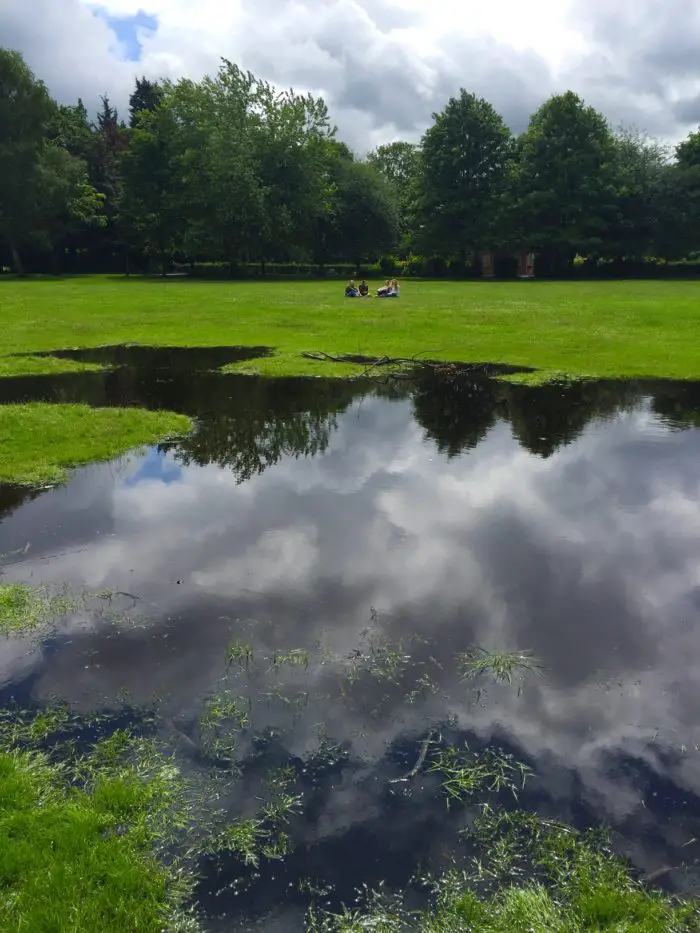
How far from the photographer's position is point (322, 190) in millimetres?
71938

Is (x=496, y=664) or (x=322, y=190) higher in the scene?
(x=322, y=190)

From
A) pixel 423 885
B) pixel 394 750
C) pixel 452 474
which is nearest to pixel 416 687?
pixel 394 750

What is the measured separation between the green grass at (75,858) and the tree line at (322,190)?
68077 mm

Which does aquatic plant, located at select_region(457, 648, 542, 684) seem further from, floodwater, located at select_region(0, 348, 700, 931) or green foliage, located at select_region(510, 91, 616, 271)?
green foliage, located at select_region(510, 91, 616, 271)

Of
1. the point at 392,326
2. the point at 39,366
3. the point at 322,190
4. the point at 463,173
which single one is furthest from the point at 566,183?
the point at 39,366

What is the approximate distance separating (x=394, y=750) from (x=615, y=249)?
77.0 m

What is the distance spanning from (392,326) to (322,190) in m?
46.3

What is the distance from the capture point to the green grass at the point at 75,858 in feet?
14.1

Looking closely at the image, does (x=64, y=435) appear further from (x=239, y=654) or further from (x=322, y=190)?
(x=322, y=190)

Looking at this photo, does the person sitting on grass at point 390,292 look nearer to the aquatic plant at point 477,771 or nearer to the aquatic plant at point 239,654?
the aquatic plant at point 239,654

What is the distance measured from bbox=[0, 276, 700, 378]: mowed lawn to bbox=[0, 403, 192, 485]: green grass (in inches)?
256

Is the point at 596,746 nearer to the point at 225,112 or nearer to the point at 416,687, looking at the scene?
the point at 416,687

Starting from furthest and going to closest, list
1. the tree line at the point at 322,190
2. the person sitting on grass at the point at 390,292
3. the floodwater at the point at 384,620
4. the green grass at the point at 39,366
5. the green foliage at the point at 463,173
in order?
the green foliage at the point at 463,173 < the tree line at the point at 322,190 < the person sitting on grass at the point at 390,292 < the green grass at the point at 39,366 < the floodwater at the point at 384,620

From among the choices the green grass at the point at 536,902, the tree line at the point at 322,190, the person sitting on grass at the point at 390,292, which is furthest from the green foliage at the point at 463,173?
the green grass at the point at 536,902
